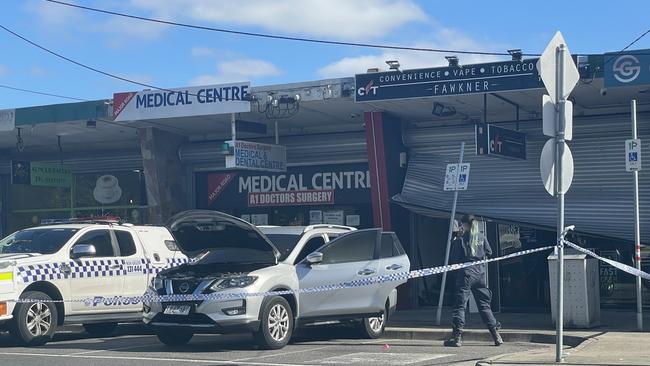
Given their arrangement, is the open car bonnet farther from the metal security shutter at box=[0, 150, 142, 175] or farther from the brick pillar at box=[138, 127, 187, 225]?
the metal security shutter at box=[0, 150, 142, 175]

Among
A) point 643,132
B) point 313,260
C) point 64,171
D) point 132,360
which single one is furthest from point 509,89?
point 64,171

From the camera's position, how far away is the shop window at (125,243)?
14.9 meters

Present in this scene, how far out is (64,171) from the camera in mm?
25109

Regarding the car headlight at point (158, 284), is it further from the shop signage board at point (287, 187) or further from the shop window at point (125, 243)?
the shop signage board at point (287, 187)

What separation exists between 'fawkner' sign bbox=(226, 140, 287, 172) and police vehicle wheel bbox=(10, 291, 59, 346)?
6.72 m

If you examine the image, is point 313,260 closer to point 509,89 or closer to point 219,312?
point 219,312

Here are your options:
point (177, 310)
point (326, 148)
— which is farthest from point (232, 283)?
point (326, 148)

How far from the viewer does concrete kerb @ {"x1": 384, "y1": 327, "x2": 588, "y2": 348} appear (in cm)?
1325

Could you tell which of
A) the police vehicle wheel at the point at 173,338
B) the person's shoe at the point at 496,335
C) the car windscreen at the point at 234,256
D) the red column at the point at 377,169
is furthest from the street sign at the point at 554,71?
the red column at the point at 377,169

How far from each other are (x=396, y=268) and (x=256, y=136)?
9.03 m

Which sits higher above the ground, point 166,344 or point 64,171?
point 64,171

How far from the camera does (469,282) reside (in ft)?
40.7

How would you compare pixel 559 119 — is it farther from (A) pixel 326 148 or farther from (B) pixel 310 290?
(A) pixel 326 148

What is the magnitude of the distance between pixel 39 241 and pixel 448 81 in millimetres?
7602
